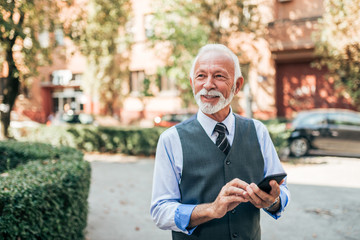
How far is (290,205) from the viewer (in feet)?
21.7

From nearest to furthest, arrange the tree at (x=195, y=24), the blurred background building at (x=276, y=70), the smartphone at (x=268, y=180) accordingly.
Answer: the smartphone at (x=268, y=180) < the tree at (x=195, y=24) < the blurred background building at (x=276, y=70)

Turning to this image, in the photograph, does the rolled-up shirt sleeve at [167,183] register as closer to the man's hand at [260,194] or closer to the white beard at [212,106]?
the white beard at [212,106]

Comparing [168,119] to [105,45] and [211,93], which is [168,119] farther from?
[211,93]

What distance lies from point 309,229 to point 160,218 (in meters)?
4.30

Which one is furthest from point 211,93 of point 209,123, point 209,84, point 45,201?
point 45,201

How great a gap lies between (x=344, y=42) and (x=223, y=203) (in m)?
11.1

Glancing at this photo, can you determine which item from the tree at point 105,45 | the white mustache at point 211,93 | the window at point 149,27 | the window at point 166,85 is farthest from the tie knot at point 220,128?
the window at point 166,85

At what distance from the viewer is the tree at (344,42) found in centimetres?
1074

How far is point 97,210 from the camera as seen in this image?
6.36 m

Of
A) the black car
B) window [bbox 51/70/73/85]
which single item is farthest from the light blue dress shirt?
window [bbox 51/70/73/85]

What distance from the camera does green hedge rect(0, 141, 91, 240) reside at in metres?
2.82

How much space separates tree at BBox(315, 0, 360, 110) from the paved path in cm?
309

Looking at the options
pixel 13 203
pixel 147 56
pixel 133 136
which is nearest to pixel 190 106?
pixel 147 56

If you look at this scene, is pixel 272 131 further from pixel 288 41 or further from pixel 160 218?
pixel 160 218
